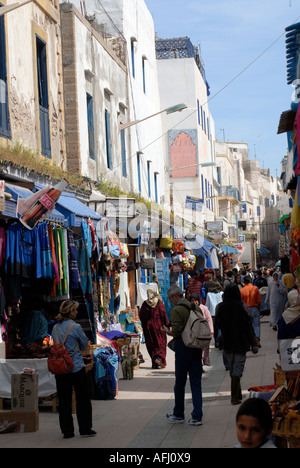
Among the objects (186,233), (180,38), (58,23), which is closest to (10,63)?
(58,23)

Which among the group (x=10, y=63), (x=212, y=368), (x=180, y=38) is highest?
(x=180, y=38)

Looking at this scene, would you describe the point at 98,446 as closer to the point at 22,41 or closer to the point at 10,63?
the point at 10,63

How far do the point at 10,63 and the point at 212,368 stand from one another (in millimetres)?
6920

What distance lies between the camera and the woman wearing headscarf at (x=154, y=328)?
1511 cm

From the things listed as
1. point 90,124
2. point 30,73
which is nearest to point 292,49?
point 30,73

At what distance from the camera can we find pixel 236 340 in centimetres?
1062

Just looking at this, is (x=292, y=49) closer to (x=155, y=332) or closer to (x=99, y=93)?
(x=155, y=332)

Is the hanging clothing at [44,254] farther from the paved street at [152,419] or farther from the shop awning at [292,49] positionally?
the shop awning at [292,49]

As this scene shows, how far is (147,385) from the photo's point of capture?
1311cm

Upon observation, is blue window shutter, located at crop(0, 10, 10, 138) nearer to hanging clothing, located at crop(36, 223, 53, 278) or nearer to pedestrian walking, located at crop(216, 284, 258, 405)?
hanging clothing, located at crop(36, 223, 53, 278)

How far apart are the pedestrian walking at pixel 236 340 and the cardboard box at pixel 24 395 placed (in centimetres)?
275

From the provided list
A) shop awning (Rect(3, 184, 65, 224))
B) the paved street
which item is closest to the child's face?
the paved street

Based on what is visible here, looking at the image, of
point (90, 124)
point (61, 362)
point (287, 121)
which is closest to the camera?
point (61, 362)

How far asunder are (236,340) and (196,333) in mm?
1301
